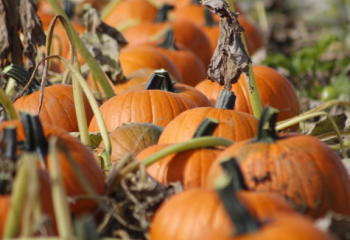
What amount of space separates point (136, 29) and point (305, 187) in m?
3.98

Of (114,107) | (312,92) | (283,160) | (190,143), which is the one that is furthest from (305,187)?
(312,92)

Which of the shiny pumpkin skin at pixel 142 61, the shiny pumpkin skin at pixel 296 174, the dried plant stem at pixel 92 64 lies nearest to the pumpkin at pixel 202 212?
the shiny pumpkin skin at pixel 296 174

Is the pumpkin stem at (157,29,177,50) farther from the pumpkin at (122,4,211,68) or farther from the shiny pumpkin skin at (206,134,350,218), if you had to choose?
the shiny pumpkin skin at (206,134,350,218)

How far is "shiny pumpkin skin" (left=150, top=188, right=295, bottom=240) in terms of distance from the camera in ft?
3.22

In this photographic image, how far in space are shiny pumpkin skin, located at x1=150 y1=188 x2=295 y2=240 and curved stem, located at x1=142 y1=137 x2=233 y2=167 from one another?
241 mm

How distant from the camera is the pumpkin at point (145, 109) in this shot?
229 cm

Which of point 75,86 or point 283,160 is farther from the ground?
point 75,86

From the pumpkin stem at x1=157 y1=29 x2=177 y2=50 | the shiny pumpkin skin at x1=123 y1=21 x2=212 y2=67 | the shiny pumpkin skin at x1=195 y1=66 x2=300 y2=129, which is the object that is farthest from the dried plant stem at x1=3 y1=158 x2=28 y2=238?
the shiny pumpkin skin at x1=123 y1=21 x2=212 y2=67

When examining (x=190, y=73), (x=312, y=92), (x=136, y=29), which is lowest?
(x=312, y=92)

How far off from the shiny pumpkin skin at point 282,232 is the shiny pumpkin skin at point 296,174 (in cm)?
33

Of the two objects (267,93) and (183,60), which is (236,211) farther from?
(183,60)

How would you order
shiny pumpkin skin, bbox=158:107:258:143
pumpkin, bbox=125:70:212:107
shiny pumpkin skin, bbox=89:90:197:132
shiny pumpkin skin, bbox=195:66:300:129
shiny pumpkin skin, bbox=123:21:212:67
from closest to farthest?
shiny pumpkin skin, bbox=158:107:258:143 < shiny pumpkin skin, bbox=89:90:197:132 < pumpkin, bbox=125:70:212:107 < shiny pumpkin skin, bbox=195:66:300:129 < shiny pumpkin skin, bbox=123:21:212:67

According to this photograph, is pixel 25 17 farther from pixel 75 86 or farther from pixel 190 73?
→ pixel 190 73

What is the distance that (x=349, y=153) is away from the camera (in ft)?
7.41
